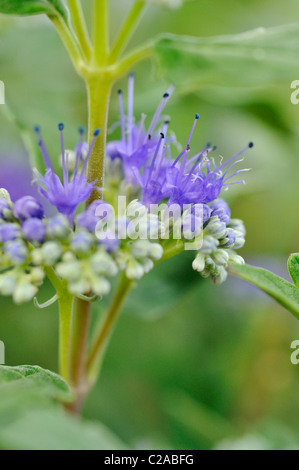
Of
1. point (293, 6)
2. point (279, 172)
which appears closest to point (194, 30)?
point (293, 6)

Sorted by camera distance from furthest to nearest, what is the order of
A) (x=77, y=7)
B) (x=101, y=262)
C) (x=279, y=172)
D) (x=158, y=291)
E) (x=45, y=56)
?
1. (x=45, y=56)
2. (x=279, y=172)
3. (x=158, y=291)
4. (x=77, y=7)
5. (x=101, y=262)

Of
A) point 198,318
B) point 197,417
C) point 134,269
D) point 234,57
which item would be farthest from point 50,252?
point 198,318

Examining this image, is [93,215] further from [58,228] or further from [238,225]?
[238,225]

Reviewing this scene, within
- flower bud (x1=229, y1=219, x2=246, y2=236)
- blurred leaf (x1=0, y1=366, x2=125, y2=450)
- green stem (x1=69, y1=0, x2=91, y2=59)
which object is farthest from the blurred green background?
blurred leaf (x1=0, y1=366, x2=125, y2=450)

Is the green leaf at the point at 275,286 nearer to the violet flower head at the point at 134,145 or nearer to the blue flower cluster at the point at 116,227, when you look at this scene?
the blue flower cluster at the point at 116,227

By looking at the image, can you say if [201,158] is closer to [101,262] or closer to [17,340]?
[101,262]

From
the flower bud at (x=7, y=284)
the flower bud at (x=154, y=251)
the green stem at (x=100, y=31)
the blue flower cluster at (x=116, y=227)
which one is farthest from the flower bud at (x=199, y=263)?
the green stem at (x=100, y=31)

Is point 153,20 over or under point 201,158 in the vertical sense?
over
